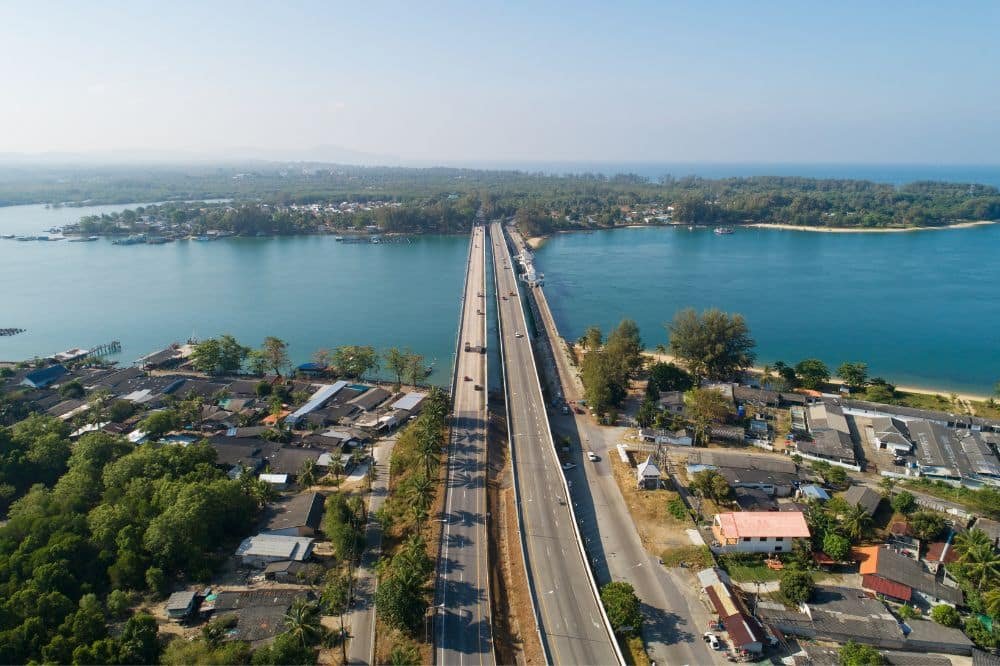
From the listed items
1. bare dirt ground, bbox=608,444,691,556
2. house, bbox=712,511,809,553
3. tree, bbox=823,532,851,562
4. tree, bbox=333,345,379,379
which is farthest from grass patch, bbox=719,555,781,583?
tree, bbox=333,345,379,379

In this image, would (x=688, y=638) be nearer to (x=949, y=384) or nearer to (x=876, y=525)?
(x=876, y=525)

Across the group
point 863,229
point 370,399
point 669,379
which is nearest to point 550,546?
point 370,399

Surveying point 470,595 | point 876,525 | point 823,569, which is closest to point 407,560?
point 470,595

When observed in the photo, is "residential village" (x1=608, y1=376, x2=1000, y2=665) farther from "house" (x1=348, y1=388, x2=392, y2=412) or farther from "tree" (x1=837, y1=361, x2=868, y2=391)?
"house" (x1=348, y1=388, x2=392, y2=412)

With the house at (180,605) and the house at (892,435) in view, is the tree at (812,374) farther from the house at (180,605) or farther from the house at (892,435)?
the house at (180,605)

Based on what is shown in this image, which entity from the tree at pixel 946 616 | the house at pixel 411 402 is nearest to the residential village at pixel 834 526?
the tree at pixel 946 616

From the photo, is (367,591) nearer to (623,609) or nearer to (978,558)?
(623,609)
